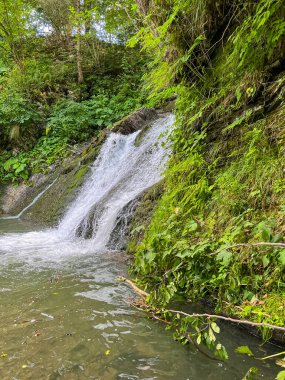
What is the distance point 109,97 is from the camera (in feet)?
43.8

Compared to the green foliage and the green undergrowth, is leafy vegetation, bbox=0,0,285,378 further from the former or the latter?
the green foliage

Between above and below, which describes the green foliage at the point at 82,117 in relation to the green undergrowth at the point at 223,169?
above

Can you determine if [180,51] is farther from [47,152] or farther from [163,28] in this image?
[47,152]

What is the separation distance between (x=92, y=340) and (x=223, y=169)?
7.74 ft

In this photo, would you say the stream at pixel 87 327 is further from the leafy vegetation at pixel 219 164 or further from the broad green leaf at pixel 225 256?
the broad green leaf at pixel 225 256

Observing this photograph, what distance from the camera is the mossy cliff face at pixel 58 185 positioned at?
8562mm

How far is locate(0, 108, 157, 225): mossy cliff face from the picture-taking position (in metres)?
8.56

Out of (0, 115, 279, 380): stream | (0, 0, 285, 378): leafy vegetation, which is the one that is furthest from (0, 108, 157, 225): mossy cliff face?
(0, 0, 285, 378): leafy vegetation

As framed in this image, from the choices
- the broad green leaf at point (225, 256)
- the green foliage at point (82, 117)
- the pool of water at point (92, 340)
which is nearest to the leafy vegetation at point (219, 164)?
the broad green leaf at point (225, 256)

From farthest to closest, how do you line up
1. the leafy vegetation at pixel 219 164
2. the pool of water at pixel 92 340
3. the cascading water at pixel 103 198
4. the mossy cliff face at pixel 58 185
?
the mossy cliff face at pixel 58 185, the cascading water at pixel 103 198, the leafy vegetation at pixel 219 164, the pool of water at pixel 92 340

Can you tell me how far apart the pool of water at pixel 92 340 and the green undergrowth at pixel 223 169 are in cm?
28

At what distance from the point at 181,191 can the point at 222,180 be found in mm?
657

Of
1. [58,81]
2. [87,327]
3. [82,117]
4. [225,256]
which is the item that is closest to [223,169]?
[225,256]

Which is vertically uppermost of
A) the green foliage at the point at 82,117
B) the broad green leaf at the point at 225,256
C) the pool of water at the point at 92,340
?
the green foliage at the point at 82,117
